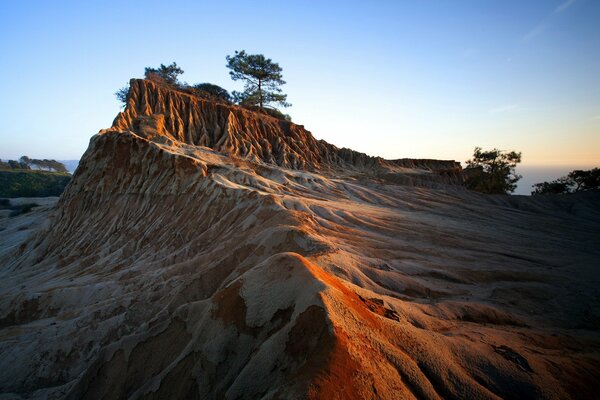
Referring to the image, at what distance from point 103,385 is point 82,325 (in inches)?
136

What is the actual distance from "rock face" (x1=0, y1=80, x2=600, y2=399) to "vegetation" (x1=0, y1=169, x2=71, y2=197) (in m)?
40.7

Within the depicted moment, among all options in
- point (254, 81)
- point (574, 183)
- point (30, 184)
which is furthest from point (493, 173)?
point (30, 184)

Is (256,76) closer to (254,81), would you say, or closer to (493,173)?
(254,81)

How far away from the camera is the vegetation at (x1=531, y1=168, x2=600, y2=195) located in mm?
29805

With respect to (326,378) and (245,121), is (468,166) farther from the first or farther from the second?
(326,378)

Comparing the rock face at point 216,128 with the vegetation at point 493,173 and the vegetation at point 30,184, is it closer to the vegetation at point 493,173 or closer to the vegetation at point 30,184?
the vegetation at point 493,173

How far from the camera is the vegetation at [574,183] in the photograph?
97.8ft

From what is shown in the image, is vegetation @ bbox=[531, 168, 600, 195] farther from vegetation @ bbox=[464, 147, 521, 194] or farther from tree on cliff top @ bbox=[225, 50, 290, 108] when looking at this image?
tree on cliff top @ bbox=[225, 50, 290, 108]

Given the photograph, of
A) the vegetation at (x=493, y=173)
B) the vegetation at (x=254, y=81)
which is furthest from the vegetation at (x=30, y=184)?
the vegetation at (x=493, y=173)

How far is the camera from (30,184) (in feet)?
161

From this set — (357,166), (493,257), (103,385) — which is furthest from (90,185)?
(357,166)

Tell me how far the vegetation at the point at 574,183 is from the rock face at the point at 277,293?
19.3m

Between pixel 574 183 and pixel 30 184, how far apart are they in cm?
7527

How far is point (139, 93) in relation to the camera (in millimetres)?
22328
